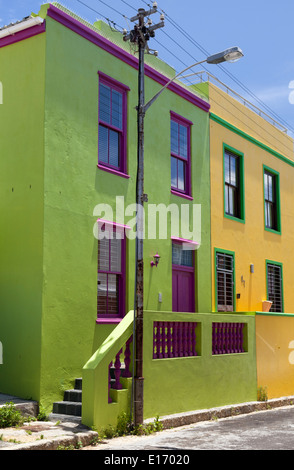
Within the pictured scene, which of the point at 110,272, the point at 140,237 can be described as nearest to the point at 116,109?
the point at 110,272

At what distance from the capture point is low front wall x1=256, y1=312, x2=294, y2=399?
1447 cm

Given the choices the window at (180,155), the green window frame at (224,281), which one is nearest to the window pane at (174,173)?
the window at (180,155)

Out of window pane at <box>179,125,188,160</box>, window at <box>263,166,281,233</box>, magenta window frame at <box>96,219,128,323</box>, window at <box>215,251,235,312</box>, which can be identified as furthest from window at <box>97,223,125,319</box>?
window at <box>263,166,281,233</box>

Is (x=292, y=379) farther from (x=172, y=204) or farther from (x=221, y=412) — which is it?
(x=172, y=204)

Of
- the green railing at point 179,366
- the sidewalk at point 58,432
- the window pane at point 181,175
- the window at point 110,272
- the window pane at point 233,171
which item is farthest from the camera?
the window pane at point 233,171

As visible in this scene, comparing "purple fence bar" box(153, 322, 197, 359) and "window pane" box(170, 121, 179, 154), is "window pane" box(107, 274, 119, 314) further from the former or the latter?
"window pane" box(170, 121, 179, 154)

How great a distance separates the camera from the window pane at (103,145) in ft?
41.4

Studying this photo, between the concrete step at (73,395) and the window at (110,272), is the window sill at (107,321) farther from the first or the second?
the concrete step at (73,395)

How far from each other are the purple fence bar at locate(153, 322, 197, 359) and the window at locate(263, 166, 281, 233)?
28.6ft

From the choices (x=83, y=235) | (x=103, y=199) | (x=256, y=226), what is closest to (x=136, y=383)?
(x=83, y=235)

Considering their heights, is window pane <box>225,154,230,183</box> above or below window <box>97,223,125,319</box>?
above

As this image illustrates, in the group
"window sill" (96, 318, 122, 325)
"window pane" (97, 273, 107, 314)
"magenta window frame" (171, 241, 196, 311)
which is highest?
"magenta window frame" (171, 241, 196, 311)

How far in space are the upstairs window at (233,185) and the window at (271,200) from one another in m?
1.92
